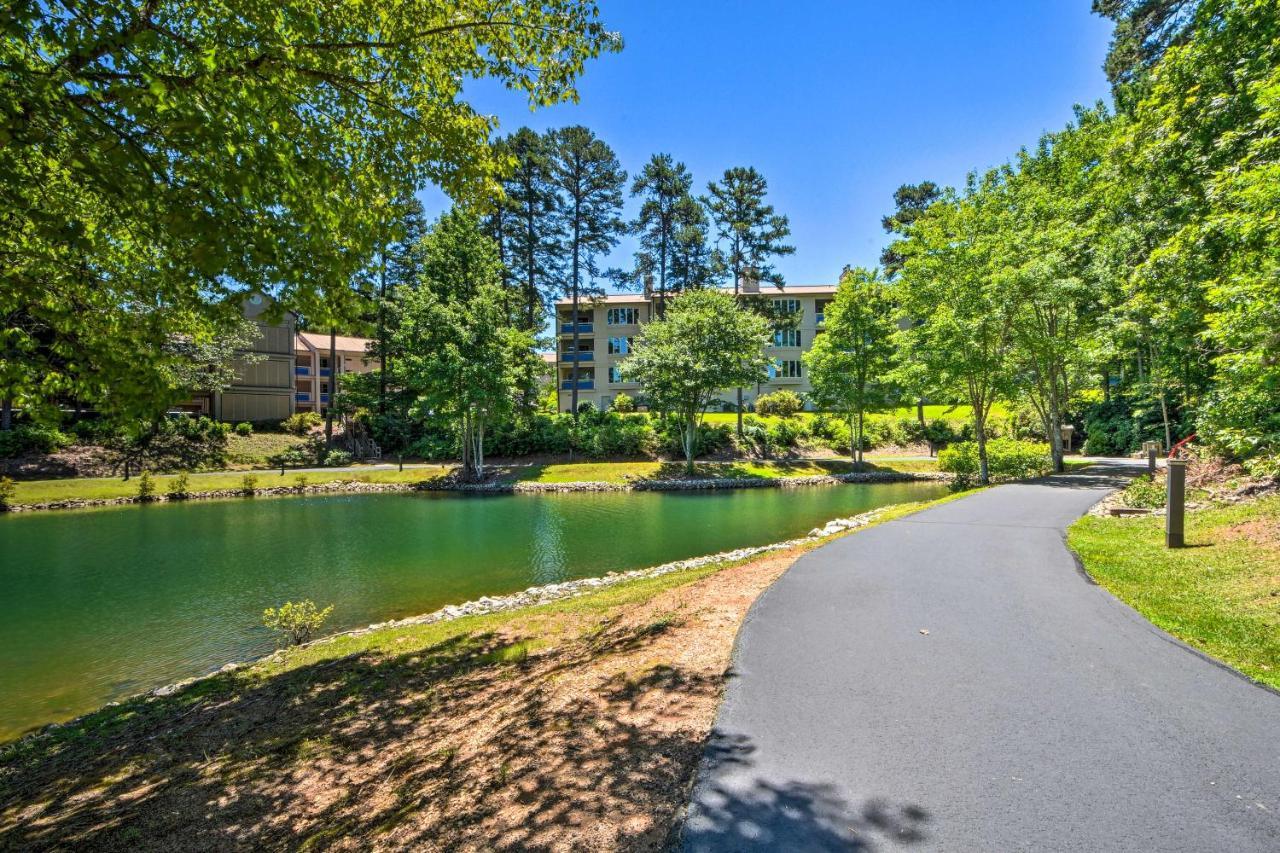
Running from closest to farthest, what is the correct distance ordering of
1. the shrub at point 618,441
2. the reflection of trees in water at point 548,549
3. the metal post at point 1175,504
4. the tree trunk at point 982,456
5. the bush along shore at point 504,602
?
the bush along shore at point 504,602 < the metal post at point 1175,504 < the reflection of trees in water at point 548,549 < the tree trunk at point 982,456 < the shrub at point 618,441

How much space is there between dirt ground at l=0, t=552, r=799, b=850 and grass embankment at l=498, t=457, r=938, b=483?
81.7ft

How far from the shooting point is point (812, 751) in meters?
3.79

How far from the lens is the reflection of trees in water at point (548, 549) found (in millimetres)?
13359

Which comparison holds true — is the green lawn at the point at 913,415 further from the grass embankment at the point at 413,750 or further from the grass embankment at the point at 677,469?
the grass embankment at the point at 413,750

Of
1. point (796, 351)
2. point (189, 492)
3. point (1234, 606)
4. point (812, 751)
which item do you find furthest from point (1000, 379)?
point (189, 492)

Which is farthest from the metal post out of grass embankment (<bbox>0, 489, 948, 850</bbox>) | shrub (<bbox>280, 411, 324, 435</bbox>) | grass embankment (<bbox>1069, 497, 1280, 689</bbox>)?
shrub (<bbox>280, 411, 324, 435</bbox>)

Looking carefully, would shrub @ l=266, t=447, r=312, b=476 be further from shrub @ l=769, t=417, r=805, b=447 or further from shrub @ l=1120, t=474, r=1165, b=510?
shrub @ l=1120, t=474, r=1165, b=510

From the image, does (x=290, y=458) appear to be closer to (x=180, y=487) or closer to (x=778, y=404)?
(x=180, y=487)

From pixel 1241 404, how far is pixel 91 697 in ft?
53.6

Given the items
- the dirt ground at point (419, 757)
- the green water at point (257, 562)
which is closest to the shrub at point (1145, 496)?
the green water at point (257, 562)

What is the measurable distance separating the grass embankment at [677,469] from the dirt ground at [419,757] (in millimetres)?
24911

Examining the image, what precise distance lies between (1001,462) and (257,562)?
88.5ft

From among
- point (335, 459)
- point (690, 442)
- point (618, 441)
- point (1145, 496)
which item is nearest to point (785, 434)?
→ point (690, 442)

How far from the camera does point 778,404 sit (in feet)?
146
